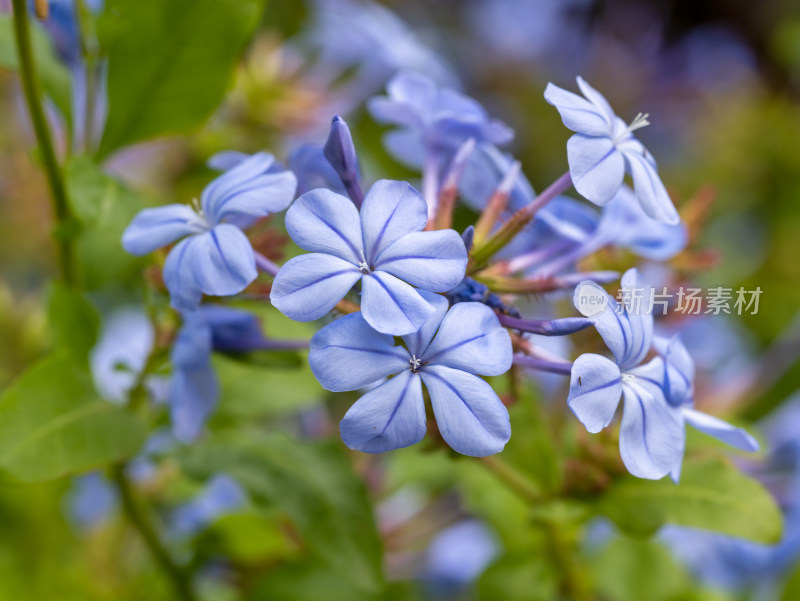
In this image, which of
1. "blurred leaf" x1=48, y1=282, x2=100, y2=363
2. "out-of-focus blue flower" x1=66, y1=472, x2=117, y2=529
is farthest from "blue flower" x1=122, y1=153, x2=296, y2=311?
"out-of-focus blue flower" x1=66, y1=472, x2=117, y2=529

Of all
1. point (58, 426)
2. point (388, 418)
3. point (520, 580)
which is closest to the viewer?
point (388, 418)

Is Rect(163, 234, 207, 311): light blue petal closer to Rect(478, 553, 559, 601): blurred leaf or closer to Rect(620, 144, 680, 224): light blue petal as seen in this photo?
Rect(620, 144, 680, 224): light blue petal

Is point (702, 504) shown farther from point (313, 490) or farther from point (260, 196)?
point (260, 196)

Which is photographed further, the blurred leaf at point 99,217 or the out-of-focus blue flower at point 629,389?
the blurred leaf at point 99,217

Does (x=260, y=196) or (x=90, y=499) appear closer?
(x=260, y=196)

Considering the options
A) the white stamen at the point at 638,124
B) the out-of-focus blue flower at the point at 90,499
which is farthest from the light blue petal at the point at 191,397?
the out-of-focus blue flower at the point at 90,499

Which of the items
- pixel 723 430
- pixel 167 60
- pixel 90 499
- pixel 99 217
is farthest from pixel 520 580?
pixel 90 499

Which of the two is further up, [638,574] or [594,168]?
[594,168]

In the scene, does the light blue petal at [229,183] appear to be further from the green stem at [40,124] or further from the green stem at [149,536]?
the green stem at [149,536]
